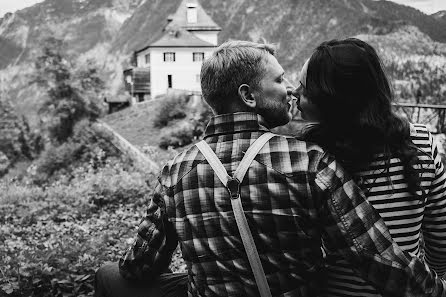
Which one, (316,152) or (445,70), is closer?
(316,152)

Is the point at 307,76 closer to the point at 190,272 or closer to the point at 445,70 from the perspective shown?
the point at 190,272

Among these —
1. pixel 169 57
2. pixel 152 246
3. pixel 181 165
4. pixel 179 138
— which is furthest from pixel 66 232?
pixel 169 57

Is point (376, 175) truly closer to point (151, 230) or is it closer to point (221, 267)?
point (221, 267)

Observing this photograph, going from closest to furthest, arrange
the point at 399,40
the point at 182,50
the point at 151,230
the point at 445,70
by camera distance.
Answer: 1. the point at 151,230
2. the point at 445,70
3. the point at 399,40
4. the point at 182,50

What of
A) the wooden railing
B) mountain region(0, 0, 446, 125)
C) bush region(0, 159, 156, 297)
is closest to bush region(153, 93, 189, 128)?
mountain region(0, 0, 446, 125)

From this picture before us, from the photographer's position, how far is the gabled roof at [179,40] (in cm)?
4816

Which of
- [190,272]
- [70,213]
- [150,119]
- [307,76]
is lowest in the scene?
[150,119]

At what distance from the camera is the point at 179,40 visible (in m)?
48.8

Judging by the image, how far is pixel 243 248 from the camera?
205cm

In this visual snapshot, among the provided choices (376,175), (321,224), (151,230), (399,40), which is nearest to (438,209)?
(376,175)

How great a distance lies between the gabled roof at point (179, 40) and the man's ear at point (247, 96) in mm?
46639

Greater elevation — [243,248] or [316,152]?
[316,152]

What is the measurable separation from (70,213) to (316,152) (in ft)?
24.4

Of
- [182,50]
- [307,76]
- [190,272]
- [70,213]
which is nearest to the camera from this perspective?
[307,76]
